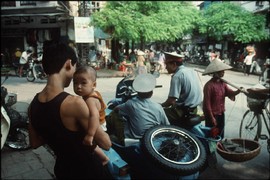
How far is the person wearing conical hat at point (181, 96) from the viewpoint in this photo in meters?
3.70

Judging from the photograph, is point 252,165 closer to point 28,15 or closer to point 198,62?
point 28,15

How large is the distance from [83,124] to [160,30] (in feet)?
54.5

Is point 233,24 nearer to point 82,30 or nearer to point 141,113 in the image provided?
point 82,30

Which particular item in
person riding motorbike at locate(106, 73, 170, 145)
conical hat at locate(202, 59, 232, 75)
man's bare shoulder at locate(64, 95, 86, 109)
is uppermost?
conical hat at locate(202, 59, 232, 75)

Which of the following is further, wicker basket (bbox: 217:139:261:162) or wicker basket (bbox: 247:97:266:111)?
wicker basket (bbox: 247:97:266:111)

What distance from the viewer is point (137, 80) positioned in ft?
10.4

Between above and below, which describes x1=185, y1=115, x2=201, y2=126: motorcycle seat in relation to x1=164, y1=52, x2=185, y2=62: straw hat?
below

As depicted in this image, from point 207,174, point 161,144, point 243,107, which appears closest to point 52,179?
point 161,144

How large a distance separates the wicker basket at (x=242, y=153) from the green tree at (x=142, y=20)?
1351cm

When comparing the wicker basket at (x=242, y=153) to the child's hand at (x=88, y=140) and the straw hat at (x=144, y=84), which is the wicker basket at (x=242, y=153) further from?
the child's hand at (x=88, y=140)

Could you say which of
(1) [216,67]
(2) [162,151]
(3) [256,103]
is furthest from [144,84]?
(3) [256,103]

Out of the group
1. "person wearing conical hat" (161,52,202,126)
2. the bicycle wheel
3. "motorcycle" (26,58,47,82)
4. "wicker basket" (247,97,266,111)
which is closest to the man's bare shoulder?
"person wearing conical hat" (161,52,202,126)

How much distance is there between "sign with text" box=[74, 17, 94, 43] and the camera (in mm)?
14538

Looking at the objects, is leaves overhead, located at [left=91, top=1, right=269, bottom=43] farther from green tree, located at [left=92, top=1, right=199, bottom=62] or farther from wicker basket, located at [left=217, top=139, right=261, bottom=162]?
wicker basket, located at [left=217, top=139, right=261, bottom=162]
